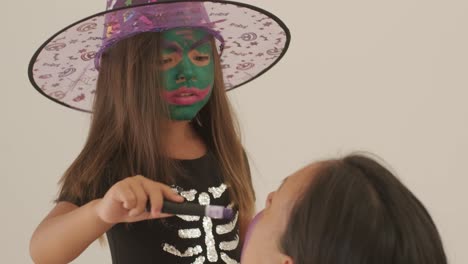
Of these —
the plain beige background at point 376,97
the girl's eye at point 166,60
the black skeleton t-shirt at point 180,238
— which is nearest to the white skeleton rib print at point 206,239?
the black skeleton t-shirt at point 180,238

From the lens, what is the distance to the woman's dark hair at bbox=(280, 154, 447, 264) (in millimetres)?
518

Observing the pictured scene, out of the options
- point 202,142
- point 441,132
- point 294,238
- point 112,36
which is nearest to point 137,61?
point 112,36

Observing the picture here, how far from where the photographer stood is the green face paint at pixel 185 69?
2.57 feet

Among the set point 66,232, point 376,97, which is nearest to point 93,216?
point 66,232

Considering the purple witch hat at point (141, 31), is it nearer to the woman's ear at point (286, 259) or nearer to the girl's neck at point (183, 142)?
the girl's neck at point (183, 142)

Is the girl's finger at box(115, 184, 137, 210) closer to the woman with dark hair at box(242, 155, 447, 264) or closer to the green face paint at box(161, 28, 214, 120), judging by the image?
the woman with dark hair at box(242, 155, 447, 264)

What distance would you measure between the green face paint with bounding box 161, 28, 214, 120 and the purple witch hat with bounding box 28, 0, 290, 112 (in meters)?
0.01

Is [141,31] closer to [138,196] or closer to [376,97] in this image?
[138,196]

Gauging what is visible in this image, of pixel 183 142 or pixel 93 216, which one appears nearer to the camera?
pixel 93 216

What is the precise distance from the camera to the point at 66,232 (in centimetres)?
73

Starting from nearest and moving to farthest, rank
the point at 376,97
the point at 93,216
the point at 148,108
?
the point at 93,216, the point at 148,108, the point at 376,97

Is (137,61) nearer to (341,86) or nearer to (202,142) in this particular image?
(202,142)

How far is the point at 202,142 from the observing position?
0.89 m

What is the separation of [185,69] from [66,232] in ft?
0.65
